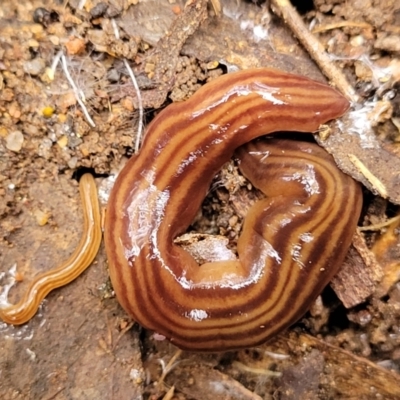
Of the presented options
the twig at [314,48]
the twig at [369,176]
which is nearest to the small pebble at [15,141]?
the twig at [314,48]

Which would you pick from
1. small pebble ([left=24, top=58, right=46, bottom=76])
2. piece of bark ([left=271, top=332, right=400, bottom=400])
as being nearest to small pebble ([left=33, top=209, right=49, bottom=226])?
small pebble ([left=24, top=58, right=46, bottom=76])

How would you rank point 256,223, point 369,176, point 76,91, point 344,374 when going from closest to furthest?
point 369,176
point 76,91
point 256,223
point 344,374

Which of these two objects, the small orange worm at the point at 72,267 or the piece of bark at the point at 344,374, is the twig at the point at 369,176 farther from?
the small orange worm at the point at 72,267

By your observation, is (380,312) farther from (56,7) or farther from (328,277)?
(56,7)

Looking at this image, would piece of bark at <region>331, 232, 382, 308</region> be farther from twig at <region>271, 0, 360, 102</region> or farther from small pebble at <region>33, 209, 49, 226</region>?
small pebble at <region>33, 209, 49, 226</region>

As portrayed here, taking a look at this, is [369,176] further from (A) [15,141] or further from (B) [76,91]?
(A) [15,141]

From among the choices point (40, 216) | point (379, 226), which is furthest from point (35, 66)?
point (379, 226)
